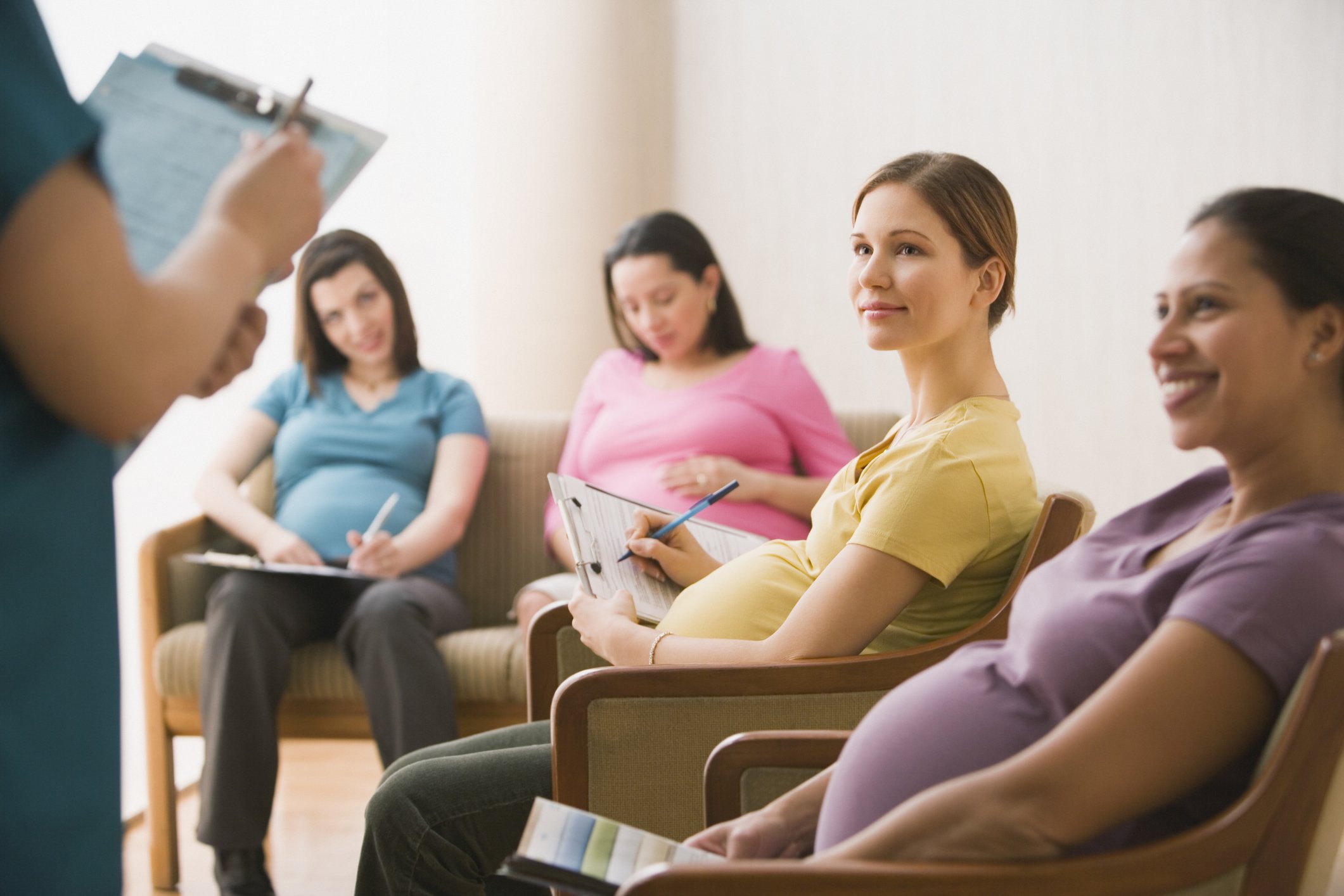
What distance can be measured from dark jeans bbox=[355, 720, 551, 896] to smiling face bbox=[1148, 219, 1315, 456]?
2.99 feet

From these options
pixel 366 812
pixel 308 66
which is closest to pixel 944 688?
pixel 366 812

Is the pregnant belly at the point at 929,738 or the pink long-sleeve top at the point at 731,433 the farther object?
the pink long-sleeve top at the point at 731,433

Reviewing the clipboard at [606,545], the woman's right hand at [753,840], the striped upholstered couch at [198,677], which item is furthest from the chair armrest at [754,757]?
the striped upholstered couch at [198,677]

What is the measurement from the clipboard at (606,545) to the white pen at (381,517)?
869mm

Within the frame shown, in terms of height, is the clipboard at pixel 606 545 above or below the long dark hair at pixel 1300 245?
below

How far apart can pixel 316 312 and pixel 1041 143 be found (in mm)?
2067

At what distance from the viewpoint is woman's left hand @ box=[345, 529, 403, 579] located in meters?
2.62

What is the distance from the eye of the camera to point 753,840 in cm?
120

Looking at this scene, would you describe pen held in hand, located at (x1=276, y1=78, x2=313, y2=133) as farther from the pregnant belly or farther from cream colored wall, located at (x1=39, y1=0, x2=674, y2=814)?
cream colored wall, located at (x1=39, y1=0, x2=674, y2=814)

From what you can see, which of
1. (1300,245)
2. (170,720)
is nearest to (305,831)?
(170,720)

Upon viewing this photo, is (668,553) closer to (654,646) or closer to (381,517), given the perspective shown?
(654,646)

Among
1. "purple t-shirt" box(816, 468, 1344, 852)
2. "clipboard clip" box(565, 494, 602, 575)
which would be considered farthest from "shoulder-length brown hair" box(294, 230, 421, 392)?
"purple t-shirt" box(816, 468, 1344, 852)

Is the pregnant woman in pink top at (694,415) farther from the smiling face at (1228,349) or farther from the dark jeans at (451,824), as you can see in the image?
the smiling face at (1228,349)

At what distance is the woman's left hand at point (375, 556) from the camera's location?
2.62m
